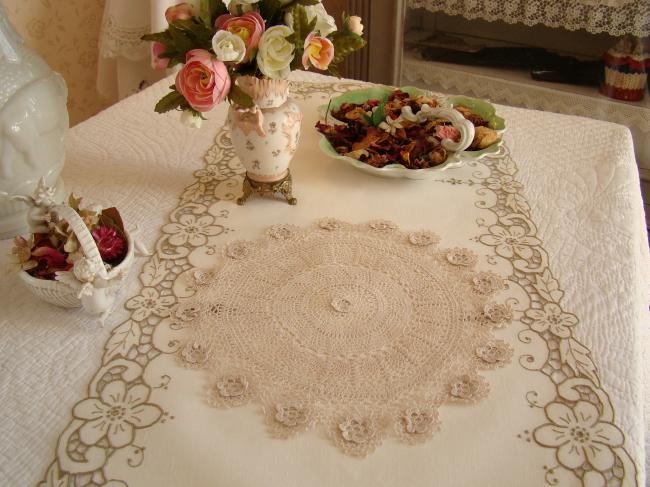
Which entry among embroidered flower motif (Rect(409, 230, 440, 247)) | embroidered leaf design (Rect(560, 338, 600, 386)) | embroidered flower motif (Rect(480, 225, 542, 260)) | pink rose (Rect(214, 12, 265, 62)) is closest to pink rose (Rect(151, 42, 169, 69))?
pink rose (Rect(214, 12, 265, 62))

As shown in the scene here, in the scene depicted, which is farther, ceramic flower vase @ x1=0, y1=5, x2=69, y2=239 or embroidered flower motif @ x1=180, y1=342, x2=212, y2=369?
ceramic flower vase @ x1=0, y1=5, x2=69, y2=239

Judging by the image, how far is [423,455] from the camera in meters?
0.69

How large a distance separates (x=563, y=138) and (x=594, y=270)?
0.44 metres

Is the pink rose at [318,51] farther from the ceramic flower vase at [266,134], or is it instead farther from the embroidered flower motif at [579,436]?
the embroidered flower motif at [579,436]

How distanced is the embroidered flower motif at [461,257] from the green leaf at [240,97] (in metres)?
0.38

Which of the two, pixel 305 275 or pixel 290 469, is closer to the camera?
pixel 290 469

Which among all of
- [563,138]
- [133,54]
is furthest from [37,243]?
[133,54]

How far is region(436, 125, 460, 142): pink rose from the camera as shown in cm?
116

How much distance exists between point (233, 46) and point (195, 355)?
1.38 feet

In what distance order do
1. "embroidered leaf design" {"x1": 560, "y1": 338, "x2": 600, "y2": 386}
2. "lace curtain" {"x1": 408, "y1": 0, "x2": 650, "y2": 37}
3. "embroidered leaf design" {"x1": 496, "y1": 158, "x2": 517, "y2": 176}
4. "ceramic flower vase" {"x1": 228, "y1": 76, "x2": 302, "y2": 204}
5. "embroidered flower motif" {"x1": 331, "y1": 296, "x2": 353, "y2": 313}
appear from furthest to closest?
"lace curtain" {"x1": 408, "y1": 0, "x2": 650, "y2": 37}, "embroidered leaf design" {"x1": 496, "y1": 158, "x2": 517, "y2": 176}, "ceramic flower vase" {"x1": 228, "y1": 76, "x2": 302, "y2": 204}, "embroidered flower motif" {"x1": 331, "y1": 296, "x2": 353, "y2": 313}, "embroidered leaf design" {"x1": 560, "y1": 338, "x2": 600, "y2": 386}

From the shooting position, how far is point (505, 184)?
1.15m

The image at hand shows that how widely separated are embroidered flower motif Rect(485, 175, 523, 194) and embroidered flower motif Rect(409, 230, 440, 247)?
0.65 ft

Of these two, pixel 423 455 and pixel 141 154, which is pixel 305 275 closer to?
pixel 423 455

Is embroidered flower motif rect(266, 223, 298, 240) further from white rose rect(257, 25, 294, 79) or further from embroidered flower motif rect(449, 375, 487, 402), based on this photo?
embroidered flower motif rect(449, 375, 487, 402)
